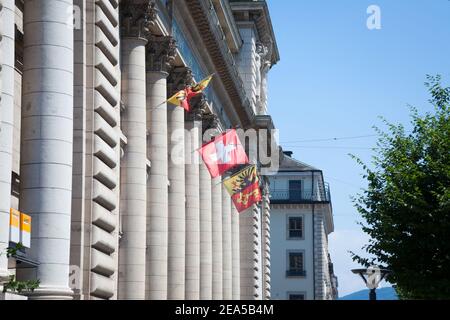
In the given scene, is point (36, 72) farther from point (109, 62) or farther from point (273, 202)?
point (273, 202)

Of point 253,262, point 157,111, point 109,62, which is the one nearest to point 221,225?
point 253,262

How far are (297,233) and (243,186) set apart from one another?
78295 mm

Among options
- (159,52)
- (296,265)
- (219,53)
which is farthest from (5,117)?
(296,265)

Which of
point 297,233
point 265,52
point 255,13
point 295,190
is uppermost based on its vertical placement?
point 255,13

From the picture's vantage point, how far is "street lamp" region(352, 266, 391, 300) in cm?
3675

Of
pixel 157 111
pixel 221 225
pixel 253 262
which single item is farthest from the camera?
pixel 253 262

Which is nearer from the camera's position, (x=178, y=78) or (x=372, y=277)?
(x=372, y=277)

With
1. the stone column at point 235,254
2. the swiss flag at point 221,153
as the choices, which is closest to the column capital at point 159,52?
the swiss flag at point 221,153

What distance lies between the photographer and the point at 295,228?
13600 cm

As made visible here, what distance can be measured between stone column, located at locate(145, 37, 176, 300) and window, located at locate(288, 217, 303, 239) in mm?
91009

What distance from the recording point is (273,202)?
13488cm

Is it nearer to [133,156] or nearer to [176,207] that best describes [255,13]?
[176,207]

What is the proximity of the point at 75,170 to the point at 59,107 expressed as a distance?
4147 millimetres

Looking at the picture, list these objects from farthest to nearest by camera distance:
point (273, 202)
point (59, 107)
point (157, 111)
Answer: point (273, 202) < point (157, 111) < point (59, 107)
